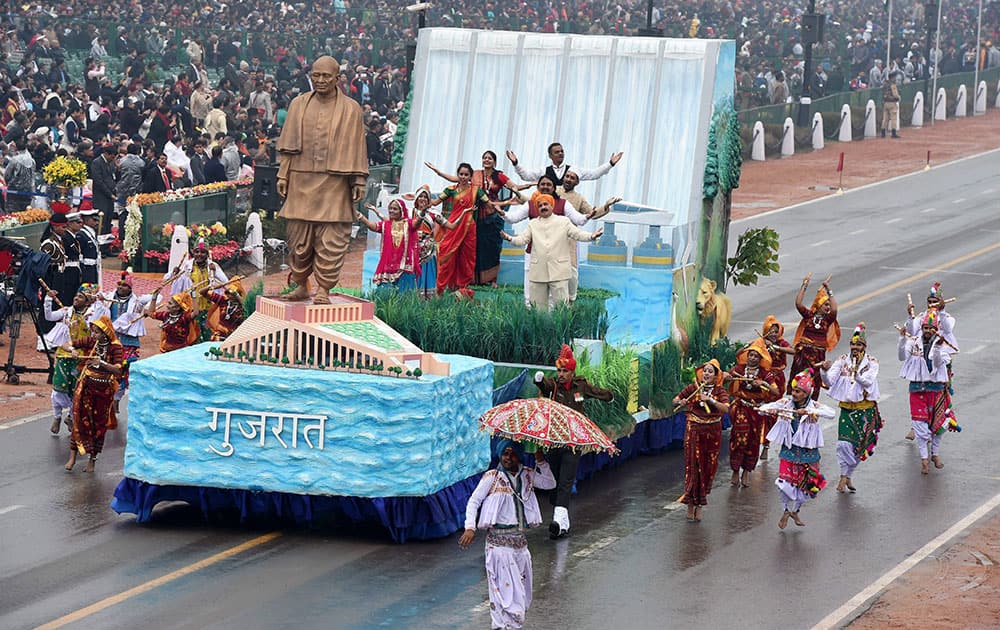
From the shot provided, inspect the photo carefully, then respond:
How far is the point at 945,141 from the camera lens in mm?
58531

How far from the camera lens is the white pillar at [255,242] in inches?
1388

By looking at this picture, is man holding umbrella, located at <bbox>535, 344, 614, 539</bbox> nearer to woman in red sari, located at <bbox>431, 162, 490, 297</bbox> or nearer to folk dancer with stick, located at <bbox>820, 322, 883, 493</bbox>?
folk dancer with stick, located at <bbox>820, 322, 883, 493</bbox>

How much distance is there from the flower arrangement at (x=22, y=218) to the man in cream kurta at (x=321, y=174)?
11.7 metres

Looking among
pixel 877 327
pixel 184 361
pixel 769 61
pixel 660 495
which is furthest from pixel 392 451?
pixel 769 61

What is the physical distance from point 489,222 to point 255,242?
1175cm

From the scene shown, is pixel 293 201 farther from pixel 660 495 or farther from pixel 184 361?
pixel 660 495

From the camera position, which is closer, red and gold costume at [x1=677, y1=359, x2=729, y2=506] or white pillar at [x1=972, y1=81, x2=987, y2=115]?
red and gold costume at [x1=677, y1=359, x2=729, y2=506]

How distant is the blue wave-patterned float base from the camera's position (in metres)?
19.0

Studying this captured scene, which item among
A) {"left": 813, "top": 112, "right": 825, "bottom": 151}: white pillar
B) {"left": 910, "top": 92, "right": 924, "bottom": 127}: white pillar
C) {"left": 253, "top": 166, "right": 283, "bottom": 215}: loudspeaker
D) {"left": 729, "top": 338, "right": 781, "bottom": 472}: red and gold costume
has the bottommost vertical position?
{"left": 729, "top": 338, "right": 781, "bottom": 472}: red and gold costume

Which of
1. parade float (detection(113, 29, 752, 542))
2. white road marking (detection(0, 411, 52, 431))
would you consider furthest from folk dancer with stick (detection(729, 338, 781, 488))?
white road marking (detection(0, 411, 52, 431))

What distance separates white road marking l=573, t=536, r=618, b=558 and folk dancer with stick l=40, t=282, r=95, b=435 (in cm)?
621

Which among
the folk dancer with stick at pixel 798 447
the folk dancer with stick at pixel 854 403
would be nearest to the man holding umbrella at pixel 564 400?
the folk dancer with stick at pixel 798 447

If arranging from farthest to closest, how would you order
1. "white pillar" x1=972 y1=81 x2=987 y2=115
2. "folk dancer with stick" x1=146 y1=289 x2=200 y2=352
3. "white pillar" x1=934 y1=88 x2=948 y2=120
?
"white pillar" x1=972 y1=81 x2=987 y2=115
"white pillar" x1=934 y1=88 x2=948 y2=120
"folk dancer with stick" x1=146 y1=289 x2=200 y2=352

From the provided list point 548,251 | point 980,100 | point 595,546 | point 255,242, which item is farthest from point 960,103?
point 595,546
